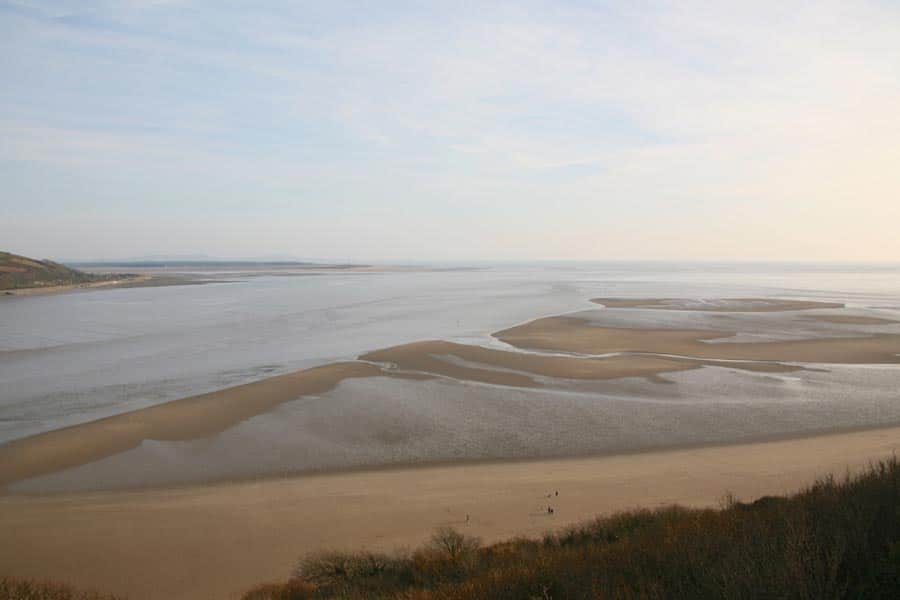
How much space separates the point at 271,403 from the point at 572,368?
9441 millimetres

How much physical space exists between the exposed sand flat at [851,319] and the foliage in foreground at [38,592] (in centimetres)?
3289

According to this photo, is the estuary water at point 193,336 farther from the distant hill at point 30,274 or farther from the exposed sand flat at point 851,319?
the distant hill at point 30,274

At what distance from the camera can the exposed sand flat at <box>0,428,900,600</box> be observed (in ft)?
24.3

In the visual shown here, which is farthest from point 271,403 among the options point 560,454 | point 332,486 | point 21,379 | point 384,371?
point 21,379

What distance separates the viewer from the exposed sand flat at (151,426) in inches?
453

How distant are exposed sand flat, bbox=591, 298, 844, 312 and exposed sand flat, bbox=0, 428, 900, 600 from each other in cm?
2792

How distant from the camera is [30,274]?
71625 mm

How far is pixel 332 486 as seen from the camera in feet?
33.6

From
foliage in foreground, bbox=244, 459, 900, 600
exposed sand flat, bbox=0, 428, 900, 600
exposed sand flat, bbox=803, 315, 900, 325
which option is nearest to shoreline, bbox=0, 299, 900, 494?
exposed sand flat, bbox=0, 428, 900, 600

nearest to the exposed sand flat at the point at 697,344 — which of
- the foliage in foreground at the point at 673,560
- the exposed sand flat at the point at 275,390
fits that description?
the exposed sand flat at the point at 275,390

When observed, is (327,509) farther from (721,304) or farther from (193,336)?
(721,304)

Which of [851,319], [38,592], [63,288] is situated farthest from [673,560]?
[63,288]

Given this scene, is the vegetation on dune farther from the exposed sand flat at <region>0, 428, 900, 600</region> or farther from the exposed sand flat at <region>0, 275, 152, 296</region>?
the exposed sand flat at <region>0, 428, 900, 600</region>

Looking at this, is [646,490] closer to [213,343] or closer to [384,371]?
[384,371]
